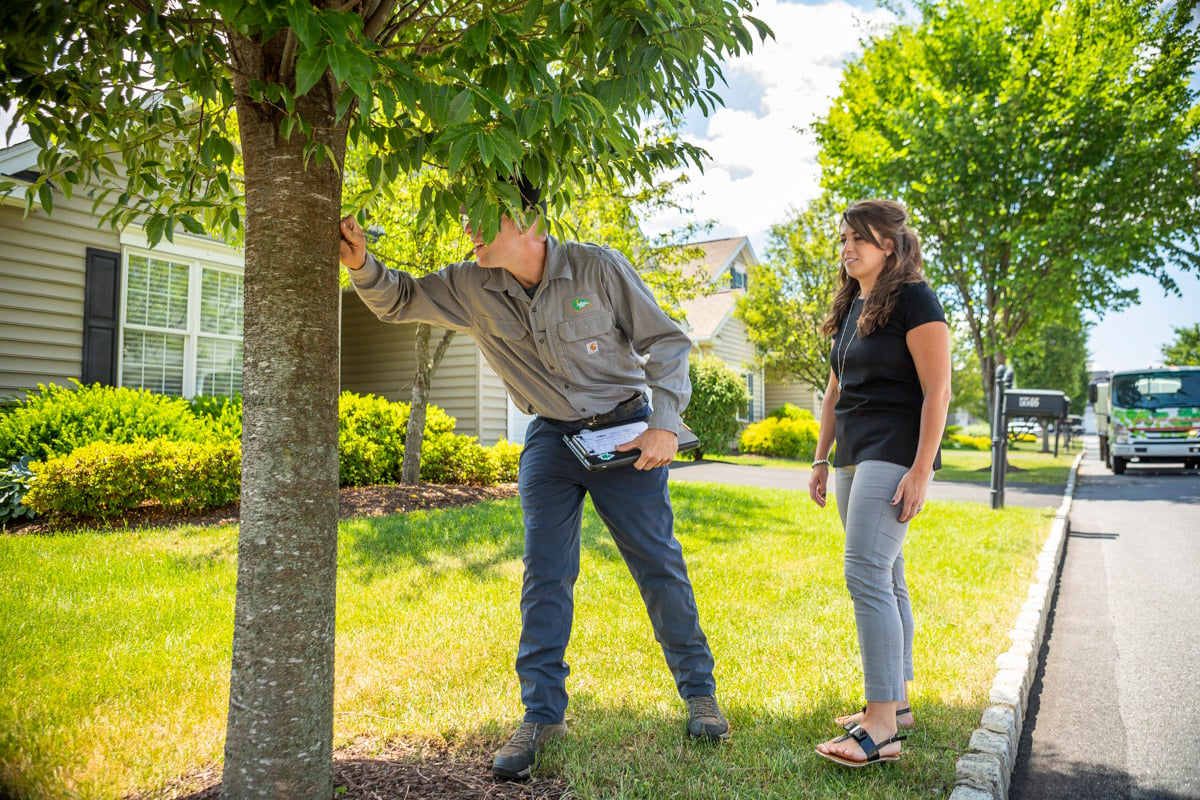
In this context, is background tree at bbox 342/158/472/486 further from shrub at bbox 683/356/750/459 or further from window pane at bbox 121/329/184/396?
shrub at bbox 683/356/750/459

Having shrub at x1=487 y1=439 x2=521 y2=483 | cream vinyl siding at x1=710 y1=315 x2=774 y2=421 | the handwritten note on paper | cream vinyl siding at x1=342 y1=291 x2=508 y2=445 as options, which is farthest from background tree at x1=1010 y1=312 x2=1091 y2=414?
Result: the handwritten note on paper

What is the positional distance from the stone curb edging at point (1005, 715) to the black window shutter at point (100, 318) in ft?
32.7

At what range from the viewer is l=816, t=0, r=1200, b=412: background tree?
16.0 m

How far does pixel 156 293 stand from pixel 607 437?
381 inches

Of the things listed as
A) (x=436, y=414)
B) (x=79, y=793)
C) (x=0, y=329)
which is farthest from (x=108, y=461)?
(x=79, y=793)

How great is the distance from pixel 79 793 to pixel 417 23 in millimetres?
2757

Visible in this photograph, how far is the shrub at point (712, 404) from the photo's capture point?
19703 millimetres

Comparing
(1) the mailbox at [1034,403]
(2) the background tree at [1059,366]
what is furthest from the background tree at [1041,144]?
(2) the background tree at [1059,366]

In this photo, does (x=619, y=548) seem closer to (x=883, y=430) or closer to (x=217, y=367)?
(x=883, y=430)

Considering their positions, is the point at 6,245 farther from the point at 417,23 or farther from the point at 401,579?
the point at 417,23

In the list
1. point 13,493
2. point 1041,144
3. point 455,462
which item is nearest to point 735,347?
point 1041,144

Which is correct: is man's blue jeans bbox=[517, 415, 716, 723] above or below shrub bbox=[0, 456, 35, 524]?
above

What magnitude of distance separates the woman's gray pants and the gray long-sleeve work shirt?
30.9 inches

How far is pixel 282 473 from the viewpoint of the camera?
2129 millimetres
